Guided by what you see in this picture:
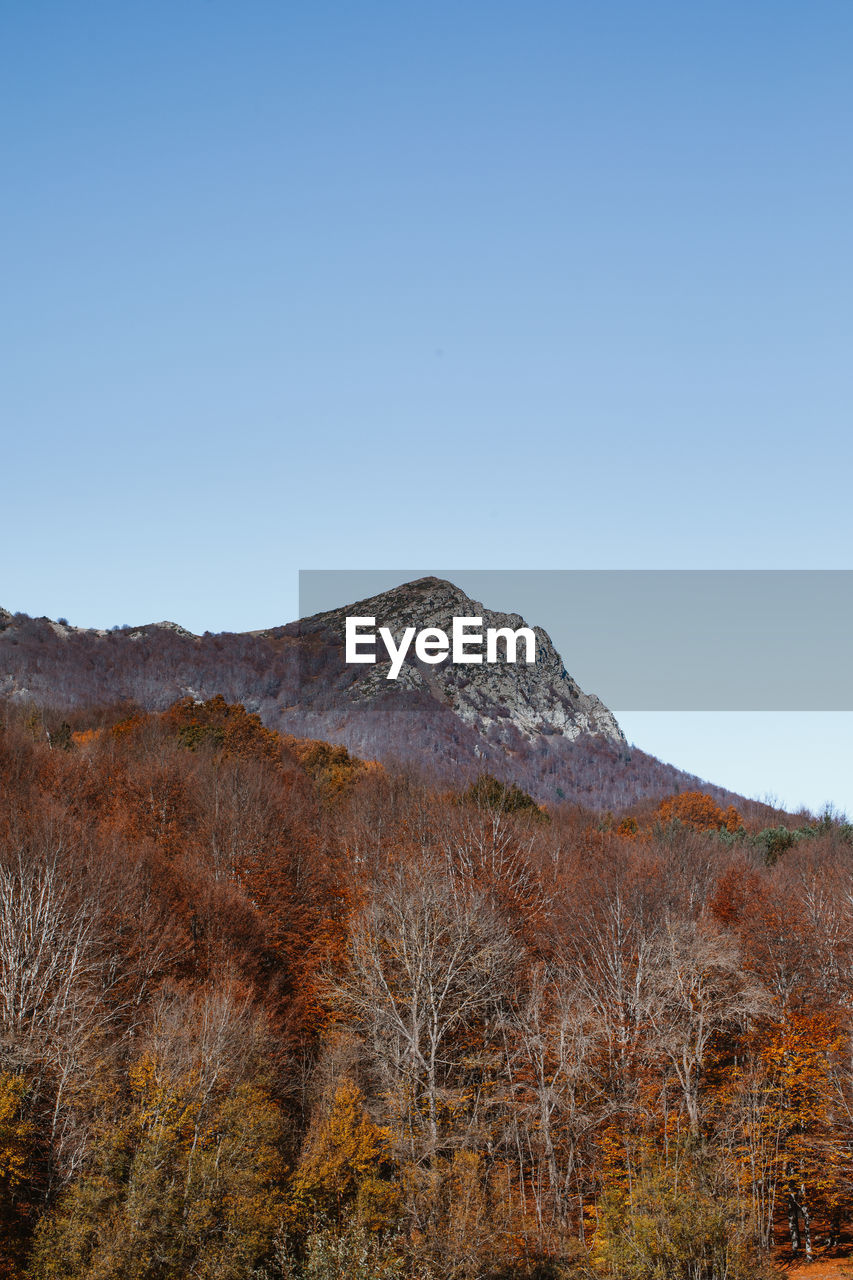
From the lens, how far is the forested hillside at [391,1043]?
3541 centimetres

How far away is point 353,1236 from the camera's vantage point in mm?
35000

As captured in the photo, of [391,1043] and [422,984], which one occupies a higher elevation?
[422,984]

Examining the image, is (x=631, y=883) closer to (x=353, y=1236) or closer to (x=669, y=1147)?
(x=669, y=1147)

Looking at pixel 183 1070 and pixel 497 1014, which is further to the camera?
pixel 497 1014

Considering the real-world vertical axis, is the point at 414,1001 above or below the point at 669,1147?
above

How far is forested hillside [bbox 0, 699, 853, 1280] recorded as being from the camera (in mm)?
35406

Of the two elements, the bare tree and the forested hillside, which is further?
the bare tree

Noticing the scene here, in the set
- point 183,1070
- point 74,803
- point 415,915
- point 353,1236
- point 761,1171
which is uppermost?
point 74,803

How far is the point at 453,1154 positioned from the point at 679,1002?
1511cm

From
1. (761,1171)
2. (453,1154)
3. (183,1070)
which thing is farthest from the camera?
(761,1171)

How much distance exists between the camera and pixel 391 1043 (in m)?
51.1

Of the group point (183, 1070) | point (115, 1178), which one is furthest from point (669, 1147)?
point (115, 1178)

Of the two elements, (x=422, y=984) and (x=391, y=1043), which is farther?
(x=422, y=984)

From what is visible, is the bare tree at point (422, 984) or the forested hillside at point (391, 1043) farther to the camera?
the bare tree at point (422, 984)
